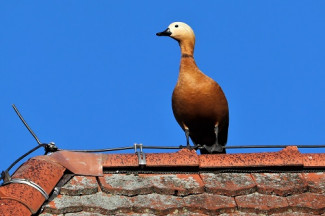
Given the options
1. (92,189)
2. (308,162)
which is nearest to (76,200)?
(92,189)

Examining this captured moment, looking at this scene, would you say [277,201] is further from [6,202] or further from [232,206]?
[6,202]

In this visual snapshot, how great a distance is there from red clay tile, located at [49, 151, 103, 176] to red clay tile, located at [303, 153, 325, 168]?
3.25 feet

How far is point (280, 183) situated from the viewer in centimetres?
417

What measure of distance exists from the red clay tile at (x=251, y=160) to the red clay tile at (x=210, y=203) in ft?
0.85

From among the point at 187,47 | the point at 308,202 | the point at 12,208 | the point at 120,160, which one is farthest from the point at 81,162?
the point at 187,47

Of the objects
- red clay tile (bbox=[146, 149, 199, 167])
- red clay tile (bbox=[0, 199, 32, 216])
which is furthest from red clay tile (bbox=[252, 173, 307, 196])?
red clay tile (bbox=[0, 199, 32, 216])

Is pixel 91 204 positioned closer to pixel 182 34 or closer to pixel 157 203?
pixel 157 203

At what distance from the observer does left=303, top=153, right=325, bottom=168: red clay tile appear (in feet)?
14.1

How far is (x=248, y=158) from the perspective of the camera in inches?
169

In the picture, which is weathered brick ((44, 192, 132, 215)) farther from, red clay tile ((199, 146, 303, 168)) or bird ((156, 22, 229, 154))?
bird ((156, 22, 229, 154))

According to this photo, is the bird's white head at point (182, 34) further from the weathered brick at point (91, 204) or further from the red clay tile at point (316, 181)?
the weathered brick at point (91, 204)

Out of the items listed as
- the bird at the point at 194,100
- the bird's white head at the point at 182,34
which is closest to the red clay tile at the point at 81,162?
the bird at the point at 194,100

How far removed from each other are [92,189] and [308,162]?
107 centimetres

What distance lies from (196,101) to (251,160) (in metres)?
2.15
